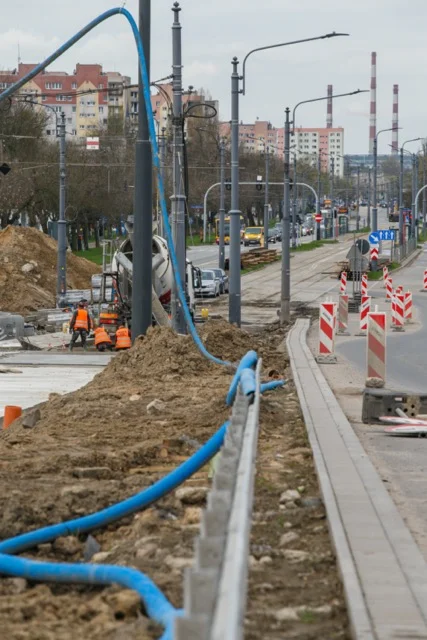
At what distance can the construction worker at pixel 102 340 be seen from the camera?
34812 millimetres

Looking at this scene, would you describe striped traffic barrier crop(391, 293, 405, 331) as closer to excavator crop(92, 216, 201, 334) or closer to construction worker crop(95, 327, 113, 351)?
excavator crop(92, 216, 201, 334)

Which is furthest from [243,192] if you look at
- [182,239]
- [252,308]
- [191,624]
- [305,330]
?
[191,624]

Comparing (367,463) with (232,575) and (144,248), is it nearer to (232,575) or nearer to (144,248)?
(232,575)

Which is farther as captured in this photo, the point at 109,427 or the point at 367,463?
the point at 109,427

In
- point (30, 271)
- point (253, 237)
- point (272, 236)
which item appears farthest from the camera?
point (272, 236)

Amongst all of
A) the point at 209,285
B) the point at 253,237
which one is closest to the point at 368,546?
the point at 209,285

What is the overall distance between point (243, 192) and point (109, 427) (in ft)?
342

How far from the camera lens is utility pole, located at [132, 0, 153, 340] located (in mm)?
22062

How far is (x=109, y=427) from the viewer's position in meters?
14.2

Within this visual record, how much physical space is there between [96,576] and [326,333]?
1917 centimetres

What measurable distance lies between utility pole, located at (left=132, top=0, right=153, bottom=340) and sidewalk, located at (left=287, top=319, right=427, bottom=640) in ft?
32.0

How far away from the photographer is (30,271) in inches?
2303

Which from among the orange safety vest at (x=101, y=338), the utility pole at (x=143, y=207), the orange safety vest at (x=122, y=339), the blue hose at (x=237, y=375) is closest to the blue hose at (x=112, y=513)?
the blue hose at (x=237, y=375)

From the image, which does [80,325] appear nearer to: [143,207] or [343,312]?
[343,312]
